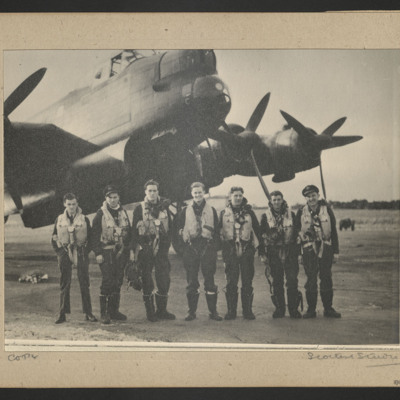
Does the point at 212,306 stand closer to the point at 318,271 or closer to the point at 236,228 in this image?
the point at 236,228

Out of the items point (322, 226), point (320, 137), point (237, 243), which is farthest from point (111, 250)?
point (320, 137)

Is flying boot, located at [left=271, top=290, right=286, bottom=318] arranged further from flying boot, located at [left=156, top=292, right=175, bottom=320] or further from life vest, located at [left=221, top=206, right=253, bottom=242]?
flying boot, located at [left=156, top=292, right=175, bottom=320]

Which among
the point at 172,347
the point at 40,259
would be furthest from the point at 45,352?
the point at 172,347

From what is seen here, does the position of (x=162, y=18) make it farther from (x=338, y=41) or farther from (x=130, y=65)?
(x=338, y=41)

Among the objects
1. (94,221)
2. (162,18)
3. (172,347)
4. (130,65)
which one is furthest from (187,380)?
(162,18)

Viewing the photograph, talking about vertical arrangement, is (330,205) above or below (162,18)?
below

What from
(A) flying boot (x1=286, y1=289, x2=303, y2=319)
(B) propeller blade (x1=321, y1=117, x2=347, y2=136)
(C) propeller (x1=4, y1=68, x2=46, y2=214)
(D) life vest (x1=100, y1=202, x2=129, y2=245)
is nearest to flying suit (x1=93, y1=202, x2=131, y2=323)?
(D) life vest (x1=100, y1=202, x2=129, y2=245)

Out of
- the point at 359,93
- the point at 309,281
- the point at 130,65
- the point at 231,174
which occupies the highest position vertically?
the point at 130,65
